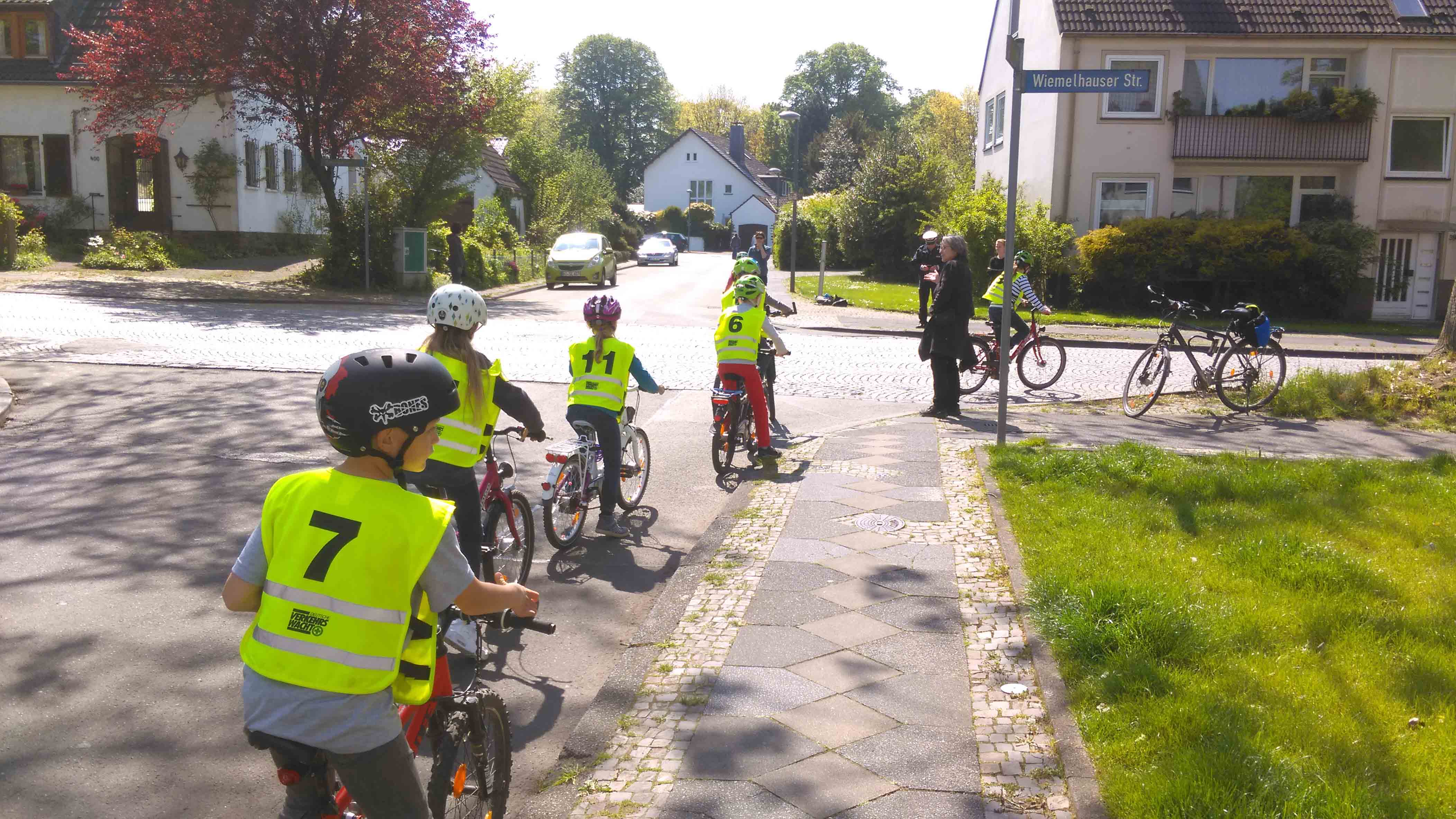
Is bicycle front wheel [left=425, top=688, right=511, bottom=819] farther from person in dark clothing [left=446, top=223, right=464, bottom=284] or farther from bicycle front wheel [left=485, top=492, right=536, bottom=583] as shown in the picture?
person in dark clothing [left=446, top=223, right=464, bottom=284]

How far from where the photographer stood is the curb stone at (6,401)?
10.3 meters

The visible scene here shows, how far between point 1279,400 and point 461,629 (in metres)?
10.9

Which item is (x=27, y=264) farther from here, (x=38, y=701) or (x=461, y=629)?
(x=461, y=629)

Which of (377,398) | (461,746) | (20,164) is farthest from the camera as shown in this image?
(20,164)

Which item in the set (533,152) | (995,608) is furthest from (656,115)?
(995,608)

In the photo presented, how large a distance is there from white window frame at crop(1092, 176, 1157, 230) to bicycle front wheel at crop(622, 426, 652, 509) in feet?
79.3

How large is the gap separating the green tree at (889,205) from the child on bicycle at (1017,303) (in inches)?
1004

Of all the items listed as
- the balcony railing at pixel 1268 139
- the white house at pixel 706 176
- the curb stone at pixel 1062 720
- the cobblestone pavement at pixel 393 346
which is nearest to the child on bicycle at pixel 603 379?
the curb stone at pixel 1062 720

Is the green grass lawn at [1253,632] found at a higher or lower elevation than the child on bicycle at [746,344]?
lower

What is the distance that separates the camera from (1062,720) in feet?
13.9

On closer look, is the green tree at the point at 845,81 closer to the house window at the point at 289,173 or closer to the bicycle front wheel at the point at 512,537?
the house window at the point at 289,173

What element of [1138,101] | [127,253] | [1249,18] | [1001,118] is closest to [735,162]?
[1001,118]

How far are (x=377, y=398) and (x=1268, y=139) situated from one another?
102 feet

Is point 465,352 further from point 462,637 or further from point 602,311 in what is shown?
point 602,311
